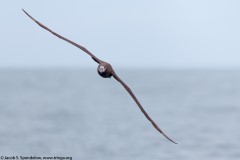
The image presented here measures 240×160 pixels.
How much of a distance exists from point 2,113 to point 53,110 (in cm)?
553

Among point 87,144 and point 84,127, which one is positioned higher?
point 84,127

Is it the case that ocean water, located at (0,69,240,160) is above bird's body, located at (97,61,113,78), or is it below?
above

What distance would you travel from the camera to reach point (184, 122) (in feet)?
200

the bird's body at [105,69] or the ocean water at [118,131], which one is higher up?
the ocean water at [118,131]

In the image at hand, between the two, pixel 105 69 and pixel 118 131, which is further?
pixel 118 131

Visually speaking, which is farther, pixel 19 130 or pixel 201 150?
pixel 19 130

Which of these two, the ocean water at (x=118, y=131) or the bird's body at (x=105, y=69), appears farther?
the ocean water at (x=118, y=131)

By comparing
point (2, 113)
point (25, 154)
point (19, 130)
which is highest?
point (2, 113)

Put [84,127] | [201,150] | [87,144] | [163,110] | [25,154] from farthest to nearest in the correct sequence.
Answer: [163,110], [84,127], [87,144], [201,150], [25,154]

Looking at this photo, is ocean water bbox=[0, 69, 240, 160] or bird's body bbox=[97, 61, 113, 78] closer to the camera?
bird's body bbox=[97, 61, 113, 78]

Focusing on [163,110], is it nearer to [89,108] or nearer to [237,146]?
[89,108]

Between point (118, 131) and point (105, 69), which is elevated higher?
point (118, 131)

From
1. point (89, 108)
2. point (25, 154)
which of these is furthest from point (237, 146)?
point (89, 108)

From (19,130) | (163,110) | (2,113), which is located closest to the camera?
(19,130)
